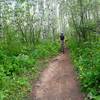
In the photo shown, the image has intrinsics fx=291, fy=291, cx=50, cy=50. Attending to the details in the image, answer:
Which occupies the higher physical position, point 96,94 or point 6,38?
point 6,38

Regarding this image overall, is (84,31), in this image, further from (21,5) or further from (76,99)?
(76,99)

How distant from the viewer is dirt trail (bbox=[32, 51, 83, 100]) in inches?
410

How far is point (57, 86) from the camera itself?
38.7 feet

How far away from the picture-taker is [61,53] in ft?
74.6

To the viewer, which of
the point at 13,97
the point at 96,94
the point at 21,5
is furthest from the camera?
the point at 21,5

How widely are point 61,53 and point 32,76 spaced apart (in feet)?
31.9

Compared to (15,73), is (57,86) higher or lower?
lower

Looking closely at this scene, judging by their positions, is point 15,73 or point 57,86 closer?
point 57,86

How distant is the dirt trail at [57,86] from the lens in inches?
410

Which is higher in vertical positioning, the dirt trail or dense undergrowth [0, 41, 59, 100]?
dense undergrowth [0, 41, 59, 100]

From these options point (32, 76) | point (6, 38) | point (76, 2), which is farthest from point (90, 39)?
point (32, 76)

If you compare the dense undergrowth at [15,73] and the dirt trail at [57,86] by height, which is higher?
the dense undergrowth at [15,73]

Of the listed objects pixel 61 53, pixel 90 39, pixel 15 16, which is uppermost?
pixel 15 16

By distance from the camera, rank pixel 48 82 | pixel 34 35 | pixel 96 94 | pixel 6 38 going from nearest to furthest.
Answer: pixel 96 94 → pixel 48 82 → pixel 6 38 → pixel 34 35
